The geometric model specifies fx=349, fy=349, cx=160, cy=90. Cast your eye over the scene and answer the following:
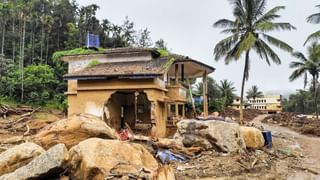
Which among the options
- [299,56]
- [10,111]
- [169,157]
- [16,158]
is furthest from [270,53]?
[16,158]

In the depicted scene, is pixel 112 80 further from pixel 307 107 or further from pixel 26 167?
pixel 307 107

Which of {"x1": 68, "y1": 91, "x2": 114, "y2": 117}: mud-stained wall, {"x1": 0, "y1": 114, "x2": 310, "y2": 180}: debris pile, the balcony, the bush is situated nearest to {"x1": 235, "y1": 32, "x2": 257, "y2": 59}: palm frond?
the balcony

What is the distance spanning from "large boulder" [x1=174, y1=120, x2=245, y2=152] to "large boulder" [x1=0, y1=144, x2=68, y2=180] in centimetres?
713

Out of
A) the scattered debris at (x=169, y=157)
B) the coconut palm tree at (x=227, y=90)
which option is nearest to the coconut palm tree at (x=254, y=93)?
the coconut palm tree at (x=227, y=90)

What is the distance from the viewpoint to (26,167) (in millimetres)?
9953

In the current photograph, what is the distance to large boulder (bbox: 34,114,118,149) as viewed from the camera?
12.9 metres

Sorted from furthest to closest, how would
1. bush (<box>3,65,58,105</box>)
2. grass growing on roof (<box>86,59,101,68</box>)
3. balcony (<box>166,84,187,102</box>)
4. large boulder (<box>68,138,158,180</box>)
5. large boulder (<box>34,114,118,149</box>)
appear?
bush (<box>3,65,58,105</box>)
grass growing on roof (<box>86,59,101,68</box>)
balcony (<box>166,84,187,102</box>)
large boulder (<box>34,114,118,149</box>)
large boulder (<box>68,138,158,180</box>)

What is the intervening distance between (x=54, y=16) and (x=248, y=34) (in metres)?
34.9

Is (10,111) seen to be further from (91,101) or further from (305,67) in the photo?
(305,67)

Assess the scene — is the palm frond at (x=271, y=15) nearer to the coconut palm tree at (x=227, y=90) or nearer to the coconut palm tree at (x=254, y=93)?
the coconut palm tree at (x=227, y=90)

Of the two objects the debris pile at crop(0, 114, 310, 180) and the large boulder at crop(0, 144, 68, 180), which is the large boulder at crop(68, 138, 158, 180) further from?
the large boulder at crop(0, 144, 68, 180)

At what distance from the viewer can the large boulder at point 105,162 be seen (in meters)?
9.63

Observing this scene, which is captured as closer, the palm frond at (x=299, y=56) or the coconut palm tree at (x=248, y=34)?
→ the coconut palm tree at (x=248, y=34)

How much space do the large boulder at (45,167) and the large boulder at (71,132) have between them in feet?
8.22
